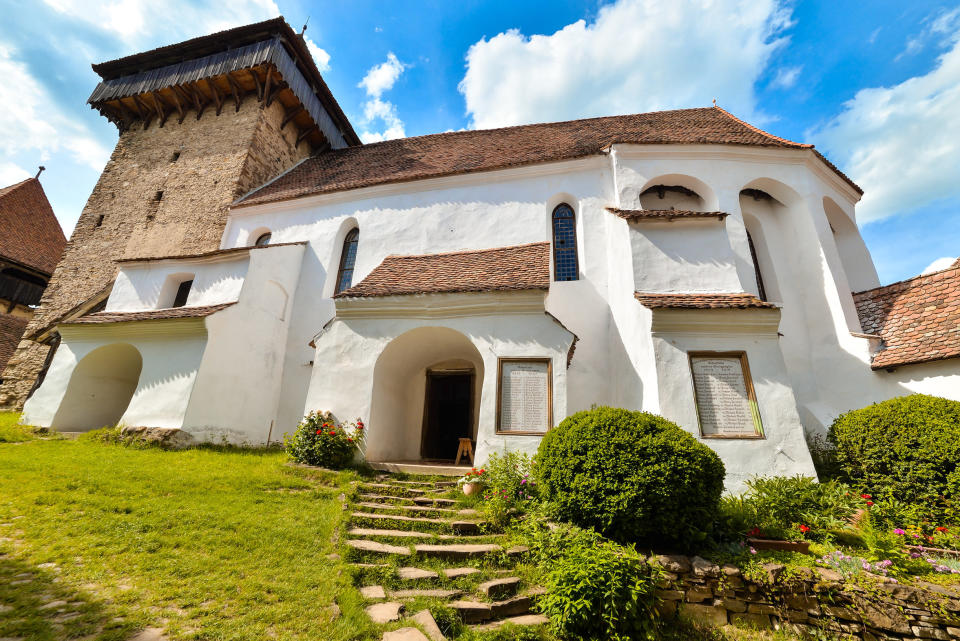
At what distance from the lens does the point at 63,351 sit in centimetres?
1073

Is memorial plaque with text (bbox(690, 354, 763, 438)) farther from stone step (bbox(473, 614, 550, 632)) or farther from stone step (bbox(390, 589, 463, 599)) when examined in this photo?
stone step (bbox(390, 589, 463, 599))

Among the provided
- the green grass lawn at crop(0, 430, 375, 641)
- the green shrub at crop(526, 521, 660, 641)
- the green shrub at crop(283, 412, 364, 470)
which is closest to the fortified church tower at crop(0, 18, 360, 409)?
the green shrub at crop(283, 412, 364, 470)

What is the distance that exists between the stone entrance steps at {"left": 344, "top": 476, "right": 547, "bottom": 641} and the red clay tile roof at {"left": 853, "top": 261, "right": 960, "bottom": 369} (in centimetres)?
871

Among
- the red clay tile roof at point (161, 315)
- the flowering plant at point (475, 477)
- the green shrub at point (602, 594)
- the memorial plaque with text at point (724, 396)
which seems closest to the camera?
the green shrub at point (602, 594)

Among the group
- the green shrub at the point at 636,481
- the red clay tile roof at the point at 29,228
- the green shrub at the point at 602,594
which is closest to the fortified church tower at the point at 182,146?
the red clay tile roof at the point at 29,228

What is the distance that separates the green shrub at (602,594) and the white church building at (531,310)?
10.9ft

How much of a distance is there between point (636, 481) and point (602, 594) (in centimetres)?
124

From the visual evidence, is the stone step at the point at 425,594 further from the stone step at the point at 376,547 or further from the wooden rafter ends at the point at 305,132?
the wooden rafter ends at the point at 305,132

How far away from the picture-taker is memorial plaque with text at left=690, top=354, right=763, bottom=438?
22.2ft

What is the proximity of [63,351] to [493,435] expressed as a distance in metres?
12.0

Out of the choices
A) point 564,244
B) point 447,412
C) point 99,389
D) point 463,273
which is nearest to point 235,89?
point 99,389

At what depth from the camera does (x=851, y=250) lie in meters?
11.2

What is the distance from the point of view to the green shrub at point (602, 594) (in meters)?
3.55

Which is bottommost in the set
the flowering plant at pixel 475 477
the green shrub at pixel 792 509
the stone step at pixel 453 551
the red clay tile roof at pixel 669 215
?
the stone step at pixel 453 551
